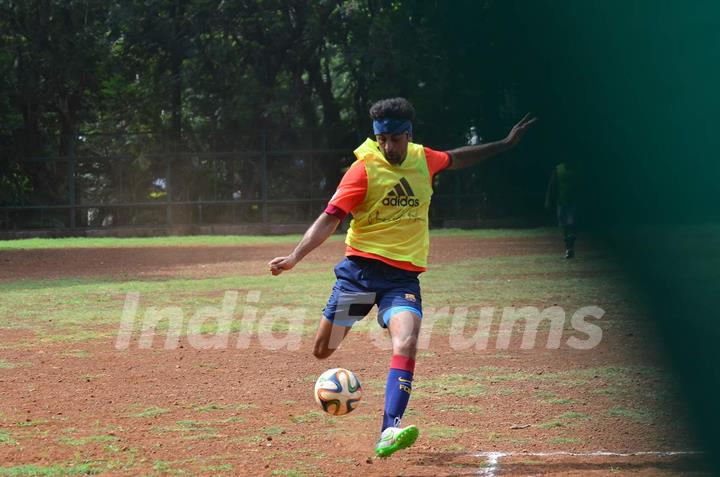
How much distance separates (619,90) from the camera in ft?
4.89

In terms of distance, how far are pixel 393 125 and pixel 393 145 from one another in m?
0.13

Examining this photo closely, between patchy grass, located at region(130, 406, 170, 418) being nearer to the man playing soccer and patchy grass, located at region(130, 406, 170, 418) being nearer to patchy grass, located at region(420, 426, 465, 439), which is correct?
the man playing soccer

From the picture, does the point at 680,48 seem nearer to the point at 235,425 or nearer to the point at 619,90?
the point at 619,90

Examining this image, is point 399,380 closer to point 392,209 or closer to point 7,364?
point 392,209

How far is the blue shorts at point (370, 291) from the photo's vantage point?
5.85 metres

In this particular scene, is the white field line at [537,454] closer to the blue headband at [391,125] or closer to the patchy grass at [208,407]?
the blue headband at [391,125]

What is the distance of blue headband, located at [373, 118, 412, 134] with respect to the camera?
5.62m

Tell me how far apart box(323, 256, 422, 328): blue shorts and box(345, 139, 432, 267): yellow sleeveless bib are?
0.32ft

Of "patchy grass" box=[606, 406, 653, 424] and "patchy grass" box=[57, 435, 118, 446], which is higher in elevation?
"patchy grass" box=[57, 435, 118, 446]

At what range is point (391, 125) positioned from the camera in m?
5.64

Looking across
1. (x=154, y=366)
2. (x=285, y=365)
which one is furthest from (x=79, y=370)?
(x=285, y=365)

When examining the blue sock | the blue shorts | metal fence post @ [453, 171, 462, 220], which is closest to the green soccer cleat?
the blue sock

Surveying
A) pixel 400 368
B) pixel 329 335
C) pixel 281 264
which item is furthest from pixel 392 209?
pixel 400 368

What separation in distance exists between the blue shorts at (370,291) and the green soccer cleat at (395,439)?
2.61 ft
